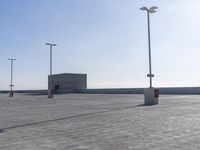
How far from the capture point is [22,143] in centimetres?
931

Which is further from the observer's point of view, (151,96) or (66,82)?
(66,82)

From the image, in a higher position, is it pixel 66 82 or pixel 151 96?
pixel 66 82

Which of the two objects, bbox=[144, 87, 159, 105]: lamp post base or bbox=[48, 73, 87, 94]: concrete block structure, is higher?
bbox=[48, 73, 87, 94]: concrete block structure

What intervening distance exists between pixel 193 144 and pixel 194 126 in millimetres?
3608

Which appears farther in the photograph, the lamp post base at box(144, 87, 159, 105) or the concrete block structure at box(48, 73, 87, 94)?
the concrete block structure at box(48, 73, 87, 94)

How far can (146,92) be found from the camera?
88.9ft

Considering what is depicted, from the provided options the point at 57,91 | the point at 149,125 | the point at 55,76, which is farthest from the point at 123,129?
the point at 55,76

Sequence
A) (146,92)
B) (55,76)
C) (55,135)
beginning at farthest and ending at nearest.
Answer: (55,76) < (146,92) < (55,135)

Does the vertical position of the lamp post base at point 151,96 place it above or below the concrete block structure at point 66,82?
below

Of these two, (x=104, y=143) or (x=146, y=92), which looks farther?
(x=146, y=92)

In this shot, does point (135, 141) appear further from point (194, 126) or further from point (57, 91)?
point (57, 91)

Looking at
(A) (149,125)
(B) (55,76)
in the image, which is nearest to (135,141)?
(A) (149,125)

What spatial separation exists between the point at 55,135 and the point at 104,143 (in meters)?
2.14

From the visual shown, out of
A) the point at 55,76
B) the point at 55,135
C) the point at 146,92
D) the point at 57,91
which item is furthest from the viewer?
the point at 55,76
